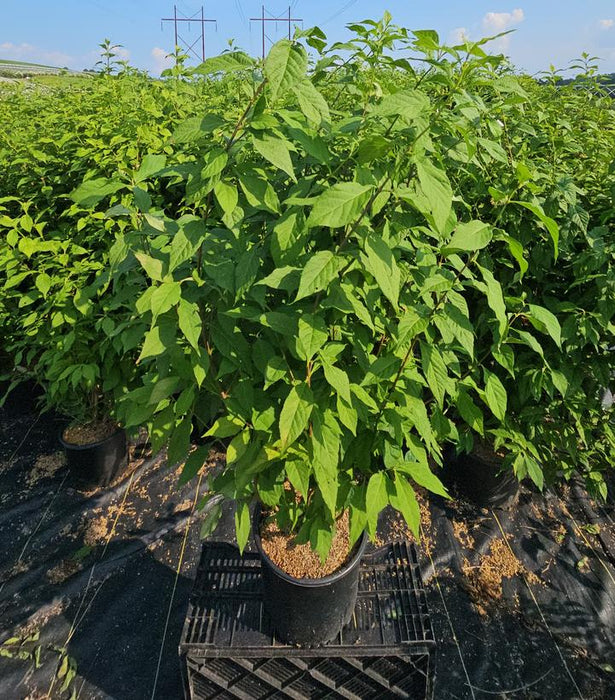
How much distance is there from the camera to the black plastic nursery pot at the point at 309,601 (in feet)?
5.62

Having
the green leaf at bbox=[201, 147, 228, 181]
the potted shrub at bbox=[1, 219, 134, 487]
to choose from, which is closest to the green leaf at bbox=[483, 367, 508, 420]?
the green leaf at bbox=[201, 147, 228, 181]

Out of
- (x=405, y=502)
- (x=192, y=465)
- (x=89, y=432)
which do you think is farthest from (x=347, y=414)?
(x=89, y=432)

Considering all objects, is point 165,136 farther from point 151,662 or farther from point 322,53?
point 151,662

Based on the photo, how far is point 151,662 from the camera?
7.13 ft

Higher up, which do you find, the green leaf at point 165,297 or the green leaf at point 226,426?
the green leaf at point 165,297

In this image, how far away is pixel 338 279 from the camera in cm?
118

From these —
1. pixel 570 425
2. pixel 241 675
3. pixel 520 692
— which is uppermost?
pixel 570 425

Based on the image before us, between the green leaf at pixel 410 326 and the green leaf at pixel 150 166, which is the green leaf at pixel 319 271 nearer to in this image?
the green leaf at pixel 410 326

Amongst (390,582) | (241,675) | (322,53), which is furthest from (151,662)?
(322,53)

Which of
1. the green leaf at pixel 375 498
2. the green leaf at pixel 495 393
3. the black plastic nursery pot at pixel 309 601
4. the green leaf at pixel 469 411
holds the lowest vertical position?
the black plastic nursery pot at pixel 309 601

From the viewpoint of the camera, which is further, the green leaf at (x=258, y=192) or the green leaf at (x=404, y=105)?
the green leaf at (x=258, y=192)

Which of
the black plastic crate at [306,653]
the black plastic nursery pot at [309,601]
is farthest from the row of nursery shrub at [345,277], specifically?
the black plastic crate at [306,653]

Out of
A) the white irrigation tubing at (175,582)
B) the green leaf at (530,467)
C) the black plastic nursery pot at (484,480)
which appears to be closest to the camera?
the white irrigation tubing at (175,582)

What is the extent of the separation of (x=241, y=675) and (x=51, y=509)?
6.12 feet
